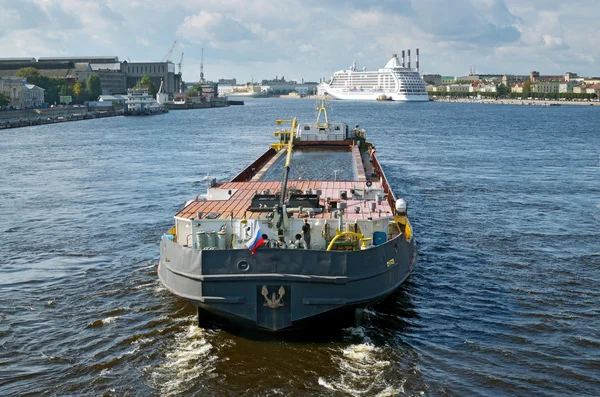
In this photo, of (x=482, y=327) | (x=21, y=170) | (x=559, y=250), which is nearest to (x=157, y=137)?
(x=21, y=170)

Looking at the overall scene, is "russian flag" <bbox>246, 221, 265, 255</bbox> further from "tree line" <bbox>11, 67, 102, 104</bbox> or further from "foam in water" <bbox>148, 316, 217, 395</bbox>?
"tree line" <bbox>11, 67, 102, 104</bbox>

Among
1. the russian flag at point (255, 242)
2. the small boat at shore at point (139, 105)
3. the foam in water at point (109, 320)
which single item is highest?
the small boat at shore at point (139, 105)

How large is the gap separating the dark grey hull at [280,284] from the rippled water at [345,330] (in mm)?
1040

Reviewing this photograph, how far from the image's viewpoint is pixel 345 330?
61.4ft

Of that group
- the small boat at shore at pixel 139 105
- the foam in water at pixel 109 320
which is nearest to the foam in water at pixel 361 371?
the foam in water at pixel 109 320

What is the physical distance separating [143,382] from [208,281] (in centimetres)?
291

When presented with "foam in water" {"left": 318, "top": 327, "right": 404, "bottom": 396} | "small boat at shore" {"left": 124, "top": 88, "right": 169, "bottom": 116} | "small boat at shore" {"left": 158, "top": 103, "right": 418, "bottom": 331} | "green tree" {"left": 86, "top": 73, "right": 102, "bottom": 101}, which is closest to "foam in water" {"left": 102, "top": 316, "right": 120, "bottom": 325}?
"small boat at shore" {"left": 158, "top": 103, "right": 418, "bottom": 331}

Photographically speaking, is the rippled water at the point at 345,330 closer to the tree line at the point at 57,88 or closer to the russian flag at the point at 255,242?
the russian flag at the point at 255,242

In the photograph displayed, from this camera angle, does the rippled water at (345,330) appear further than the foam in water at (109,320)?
No

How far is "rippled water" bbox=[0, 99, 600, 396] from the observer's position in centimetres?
1627

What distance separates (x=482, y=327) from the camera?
19406 mm

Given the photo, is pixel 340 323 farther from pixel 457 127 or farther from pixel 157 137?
pixel 457 127

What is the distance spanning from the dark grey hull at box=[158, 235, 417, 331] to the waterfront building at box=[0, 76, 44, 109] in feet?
457

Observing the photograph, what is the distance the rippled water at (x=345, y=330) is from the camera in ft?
53.4
